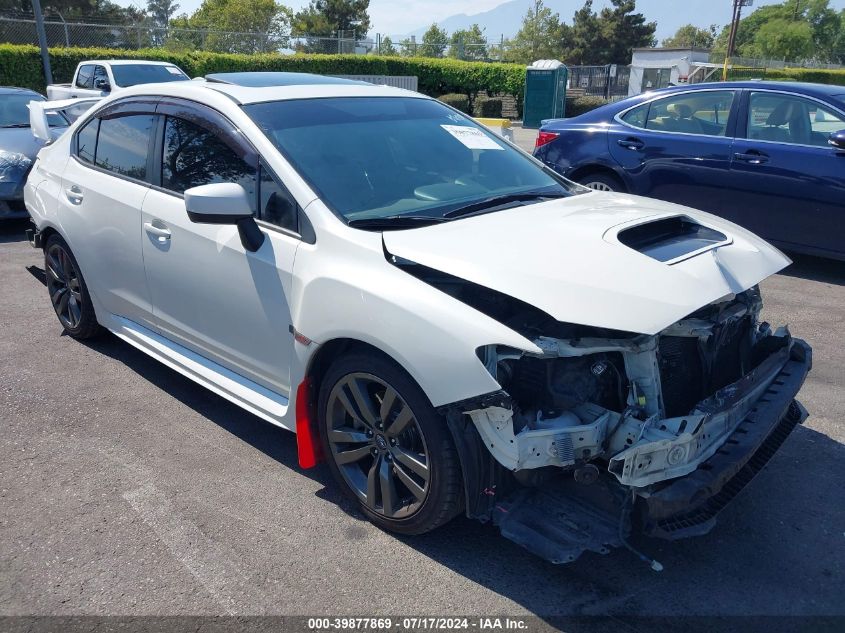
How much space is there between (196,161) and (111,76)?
43.8 ft

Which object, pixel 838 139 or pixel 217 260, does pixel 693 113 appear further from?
pixel 217 260

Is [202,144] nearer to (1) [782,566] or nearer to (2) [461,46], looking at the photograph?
(1) [782,566]

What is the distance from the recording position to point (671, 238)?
3.19 meters

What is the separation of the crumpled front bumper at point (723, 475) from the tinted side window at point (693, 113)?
4251 mm

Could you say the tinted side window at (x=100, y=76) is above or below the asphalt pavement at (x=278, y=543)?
above

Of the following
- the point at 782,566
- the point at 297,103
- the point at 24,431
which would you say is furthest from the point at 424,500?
the point at 24,431

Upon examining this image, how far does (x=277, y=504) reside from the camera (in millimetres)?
3375

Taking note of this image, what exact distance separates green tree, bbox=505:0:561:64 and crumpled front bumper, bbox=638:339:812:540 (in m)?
74.1

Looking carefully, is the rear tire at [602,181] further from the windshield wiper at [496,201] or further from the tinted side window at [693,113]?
the windshield wiper at [496,201]

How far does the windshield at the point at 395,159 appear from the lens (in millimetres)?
3334

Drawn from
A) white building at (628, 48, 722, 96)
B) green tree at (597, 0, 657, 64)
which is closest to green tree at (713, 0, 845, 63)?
green tree at (597, 0, 657, 64)

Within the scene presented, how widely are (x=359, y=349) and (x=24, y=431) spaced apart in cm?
222

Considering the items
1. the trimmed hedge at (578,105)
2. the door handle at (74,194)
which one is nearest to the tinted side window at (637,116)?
the door handle at (74,194)

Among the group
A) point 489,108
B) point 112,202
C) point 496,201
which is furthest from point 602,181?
point 489,108
